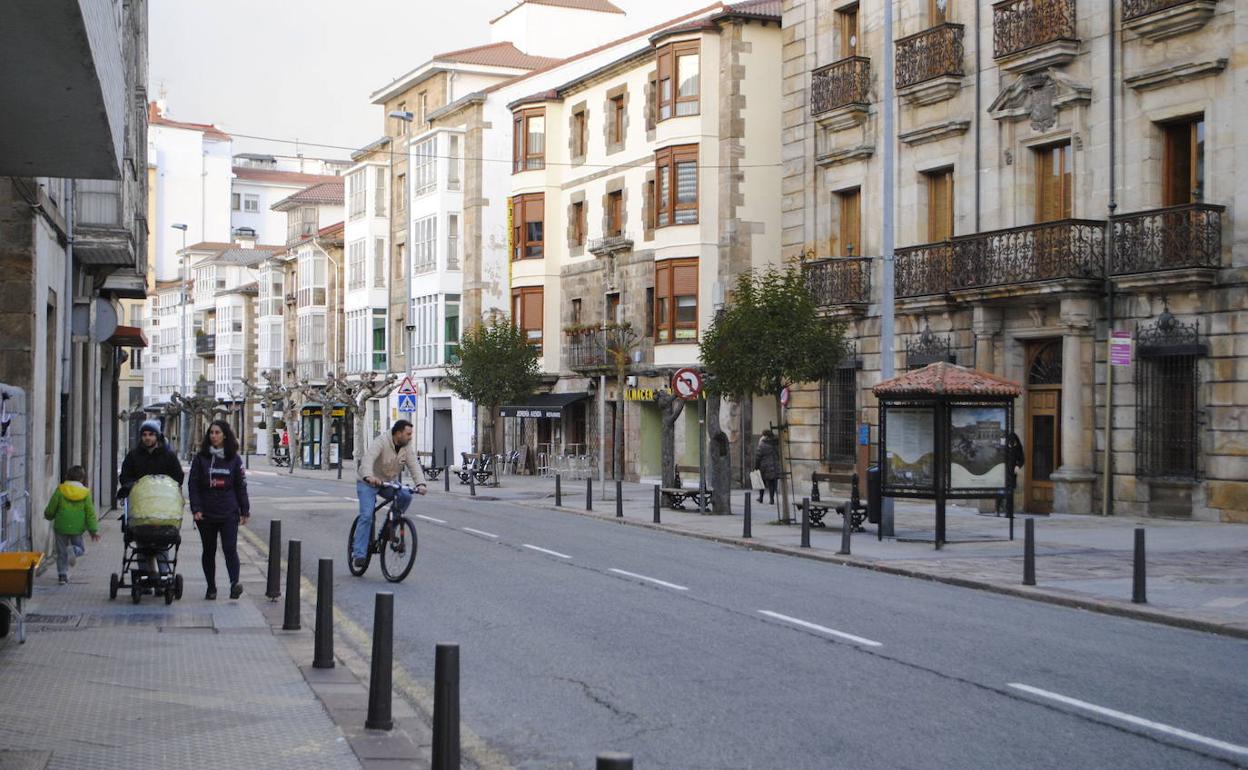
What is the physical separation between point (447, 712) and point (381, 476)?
31.9 feet

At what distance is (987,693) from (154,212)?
105 m

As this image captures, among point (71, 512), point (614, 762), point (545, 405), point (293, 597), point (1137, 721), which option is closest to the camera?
point (614, 762)

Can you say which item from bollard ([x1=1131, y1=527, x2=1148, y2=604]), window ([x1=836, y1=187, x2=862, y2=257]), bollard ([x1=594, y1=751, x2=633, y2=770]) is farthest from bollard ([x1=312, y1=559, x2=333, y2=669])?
window ([x1=836, y1=187, x2=862, y2=257])

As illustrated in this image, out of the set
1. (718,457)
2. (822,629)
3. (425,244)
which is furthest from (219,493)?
(425,244)

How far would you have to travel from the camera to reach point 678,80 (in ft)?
140

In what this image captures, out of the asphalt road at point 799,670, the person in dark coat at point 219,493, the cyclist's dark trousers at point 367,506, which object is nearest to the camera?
the asphalt road at point 799,670

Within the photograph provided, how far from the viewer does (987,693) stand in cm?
932

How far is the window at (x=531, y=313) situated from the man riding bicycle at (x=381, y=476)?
35068 millimetres

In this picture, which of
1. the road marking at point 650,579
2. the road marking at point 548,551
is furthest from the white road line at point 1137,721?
the road marking at point 548,551

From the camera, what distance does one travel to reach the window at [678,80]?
1666 inches

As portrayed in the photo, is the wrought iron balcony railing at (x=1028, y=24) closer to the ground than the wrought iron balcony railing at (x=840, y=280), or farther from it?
farther from it

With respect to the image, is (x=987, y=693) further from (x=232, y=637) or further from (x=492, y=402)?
(x=492, y=402)

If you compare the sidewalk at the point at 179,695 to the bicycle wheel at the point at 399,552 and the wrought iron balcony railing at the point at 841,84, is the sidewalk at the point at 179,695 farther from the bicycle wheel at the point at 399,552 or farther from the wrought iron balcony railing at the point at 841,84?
the wrought iron balcony railing at the point at 841,84

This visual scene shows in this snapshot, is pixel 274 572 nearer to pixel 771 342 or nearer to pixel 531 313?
pixel 771 342
